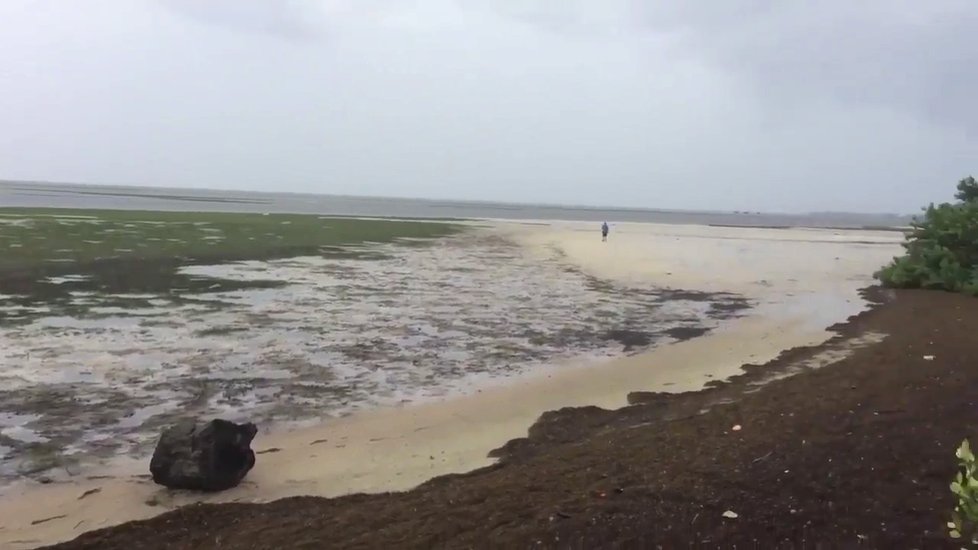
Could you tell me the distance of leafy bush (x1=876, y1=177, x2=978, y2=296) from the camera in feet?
81.3

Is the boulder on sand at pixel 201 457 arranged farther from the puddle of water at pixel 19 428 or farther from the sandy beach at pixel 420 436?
the puddle of water at pixel 19 428

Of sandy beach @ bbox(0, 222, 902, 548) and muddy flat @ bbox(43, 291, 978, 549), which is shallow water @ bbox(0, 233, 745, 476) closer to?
sandy beach @ bbox(0, 222, 902, 548)

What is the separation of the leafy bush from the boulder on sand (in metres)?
23.3

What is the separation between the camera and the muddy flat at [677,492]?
592 cm

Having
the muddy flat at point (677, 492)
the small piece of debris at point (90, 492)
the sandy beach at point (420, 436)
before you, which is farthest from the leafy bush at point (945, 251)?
the small piece of debris at point (90, 492)

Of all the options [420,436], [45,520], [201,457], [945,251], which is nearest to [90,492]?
[45,520]

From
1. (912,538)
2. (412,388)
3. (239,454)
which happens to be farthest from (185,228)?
(912,538)

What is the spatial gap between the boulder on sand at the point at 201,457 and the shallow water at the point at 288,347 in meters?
1.38

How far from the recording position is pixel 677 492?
659 cm

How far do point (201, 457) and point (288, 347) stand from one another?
7490mm

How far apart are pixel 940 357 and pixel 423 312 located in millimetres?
11457

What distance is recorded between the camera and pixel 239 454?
Answer: 7.80 metres

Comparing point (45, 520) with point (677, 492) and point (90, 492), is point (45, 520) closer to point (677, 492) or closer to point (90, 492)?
point (90, 492)

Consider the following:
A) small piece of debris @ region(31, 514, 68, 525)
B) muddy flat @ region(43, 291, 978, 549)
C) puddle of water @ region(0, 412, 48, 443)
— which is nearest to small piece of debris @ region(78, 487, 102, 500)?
small piece of debris @ region(31, 514, 68, 525)
